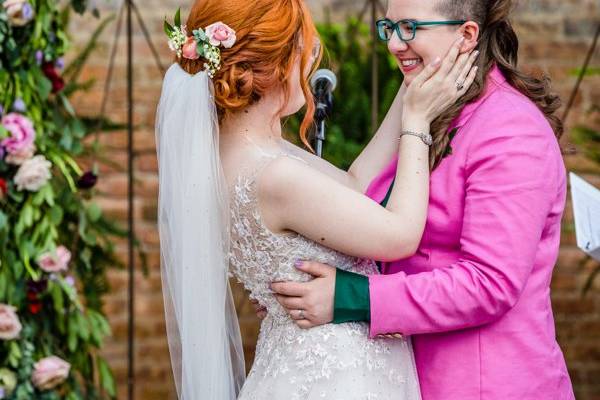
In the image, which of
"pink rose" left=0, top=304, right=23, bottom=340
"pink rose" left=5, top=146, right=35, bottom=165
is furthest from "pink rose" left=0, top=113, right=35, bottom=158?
"pink rose" left=0, top=304, right=23, bottom=340

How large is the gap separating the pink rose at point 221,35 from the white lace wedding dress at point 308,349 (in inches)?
9.8

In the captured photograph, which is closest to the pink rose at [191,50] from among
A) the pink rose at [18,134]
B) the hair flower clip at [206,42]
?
the hair flower clip at [206,42]

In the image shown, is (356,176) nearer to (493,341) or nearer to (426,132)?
(426,132)

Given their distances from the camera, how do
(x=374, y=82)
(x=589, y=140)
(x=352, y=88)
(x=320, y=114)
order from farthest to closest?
(x=352, y=88) → (x=589, y=140) → (x=374, y=82) → (x=320, y=114)

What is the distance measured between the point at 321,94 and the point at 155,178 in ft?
6.11

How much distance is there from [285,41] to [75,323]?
1.40 meters

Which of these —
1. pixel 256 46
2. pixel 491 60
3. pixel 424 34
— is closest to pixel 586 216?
pixel 491 60

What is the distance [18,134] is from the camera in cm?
323

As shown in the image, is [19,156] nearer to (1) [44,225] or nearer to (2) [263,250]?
(1) [44,225]

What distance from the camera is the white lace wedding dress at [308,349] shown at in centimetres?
234

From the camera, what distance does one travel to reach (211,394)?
247cm

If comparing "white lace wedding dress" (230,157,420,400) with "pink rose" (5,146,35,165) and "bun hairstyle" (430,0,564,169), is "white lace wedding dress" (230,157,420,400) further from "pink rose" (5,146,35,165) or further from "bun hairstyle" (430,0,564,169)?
Result: "pink rose" (5,146,35,165)

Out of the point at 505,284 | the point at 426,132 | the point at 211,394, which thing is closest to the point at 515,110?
the point at 426,132

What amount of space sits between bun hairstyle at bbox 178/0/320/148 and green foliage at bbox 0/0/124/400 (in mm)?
1027
